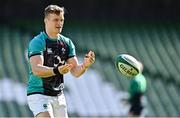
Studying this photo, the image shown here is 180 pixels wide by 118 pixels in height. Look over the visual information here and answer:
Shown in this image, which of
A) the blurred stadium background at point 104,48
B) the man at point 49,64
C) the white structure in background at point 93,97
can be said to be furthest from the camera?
the blurred stadium background at point 104,48

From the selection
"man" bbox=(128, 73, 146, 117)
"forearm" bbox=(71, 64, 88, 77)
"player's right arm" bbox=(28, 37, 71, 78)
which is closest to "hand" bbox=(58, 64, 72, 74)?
"player's right arm" bbox=(28, 37, 71, 78)

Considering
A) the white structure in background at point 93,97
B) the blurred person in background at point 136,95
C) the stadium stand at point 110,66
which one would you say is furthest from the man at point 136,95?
the stadium stand at point 110,66

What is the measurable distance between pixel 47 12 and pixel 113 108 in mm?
7514

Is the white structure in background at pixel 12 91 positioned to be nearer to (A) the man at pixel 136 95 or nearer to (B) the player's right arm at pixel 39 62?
(A) the man at pixel 136 95

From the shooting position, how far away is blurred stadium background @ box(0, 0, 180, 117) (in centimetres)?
1406

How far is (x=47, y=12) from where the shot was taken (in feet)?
22.1

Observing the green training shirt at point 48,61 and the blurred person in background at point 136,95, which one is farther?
the blurred person in background at point 136,95

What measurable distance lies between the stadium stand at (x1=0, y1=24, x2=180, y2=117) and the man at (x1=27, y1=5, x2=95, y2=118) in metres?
6.40

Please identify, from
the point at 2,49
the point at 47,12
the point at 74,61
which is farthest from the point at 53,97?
the point at 2,49

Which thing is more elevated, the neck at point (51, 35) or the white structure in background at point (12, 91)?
the neck at point (51, 35)

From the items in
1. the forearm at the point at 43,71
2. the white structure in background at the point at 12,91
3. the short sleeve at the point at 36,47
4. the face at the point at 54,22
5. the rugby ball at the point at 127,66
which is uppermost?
the face at the point at 54,22

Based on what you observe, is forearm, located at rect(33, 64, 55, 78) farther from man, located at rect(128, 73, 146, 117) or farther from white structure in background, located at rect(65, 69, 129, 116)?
white structure in background, located at rect(65, 69, 129, 116)

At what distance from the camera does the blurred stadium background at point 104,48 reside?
14.1 m

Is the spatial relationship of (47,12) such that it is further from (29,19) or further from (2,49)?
(29,19)
